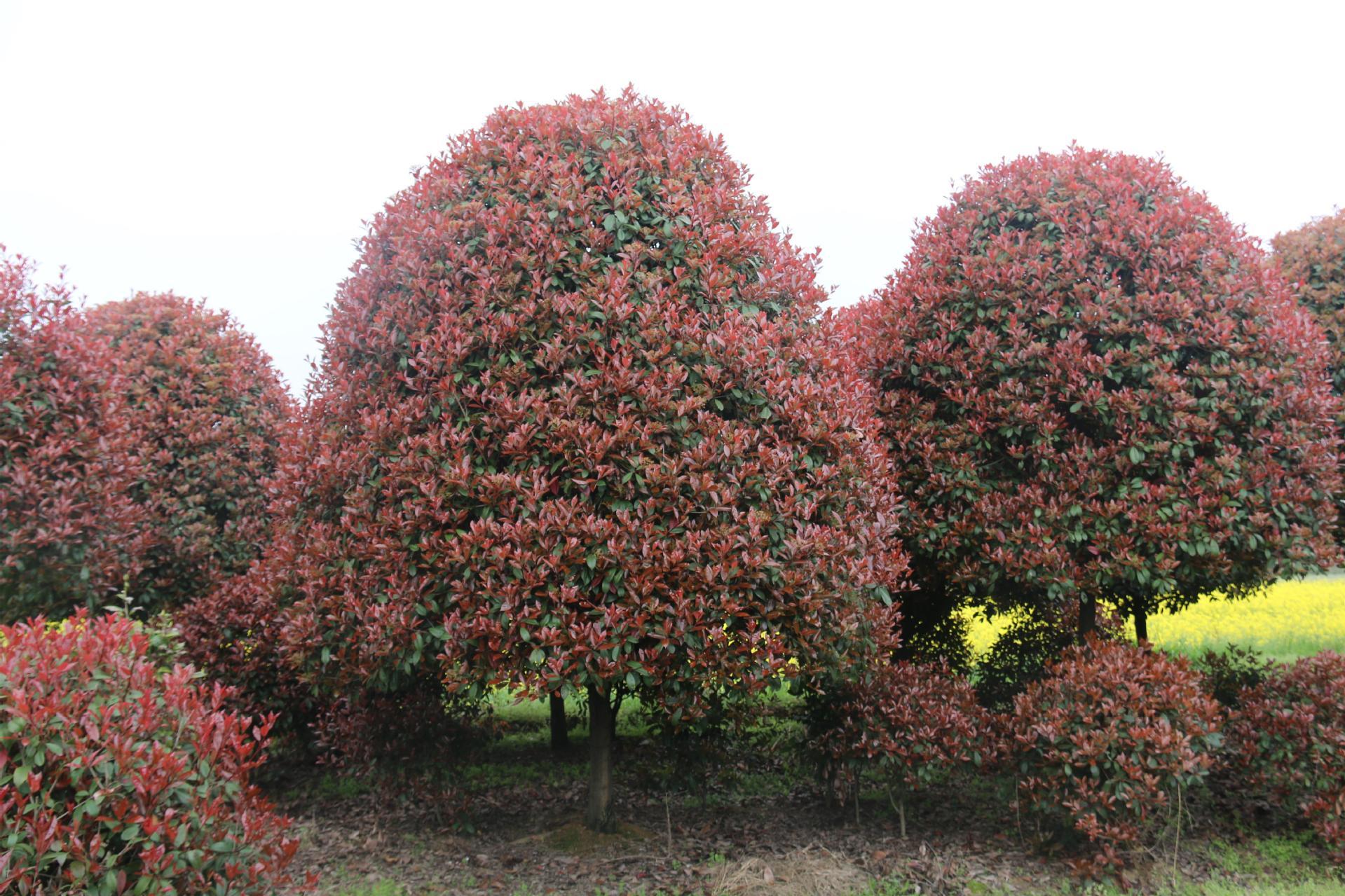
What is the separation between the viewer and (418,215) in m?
5.12

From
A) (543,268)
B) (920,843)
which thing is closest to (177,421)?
(543,268)

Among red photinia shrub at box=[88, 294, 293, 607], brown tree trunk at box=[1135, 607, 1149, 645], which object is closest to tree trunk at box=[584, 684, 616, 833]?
red photinia shrub at box=[88, 294, 293, 607]

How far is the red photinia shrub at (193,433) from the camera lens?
729 centimetres

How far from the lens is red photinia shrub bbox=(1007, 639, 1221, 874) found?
510 cm

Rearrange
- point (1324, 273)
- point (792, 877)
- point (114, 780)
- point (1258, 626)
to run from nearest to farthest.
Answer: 1. point (114, 780)
2. point (792, 877)
3. point (1324, 273)
4. point (1258, 626)

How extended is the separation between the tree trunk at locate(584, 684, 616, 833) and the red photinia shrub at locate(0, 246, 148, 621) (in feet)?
11.8

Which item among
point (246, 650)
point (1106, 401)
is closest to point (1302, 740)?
point (1106, 401)

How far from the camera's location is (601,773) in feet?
18.9

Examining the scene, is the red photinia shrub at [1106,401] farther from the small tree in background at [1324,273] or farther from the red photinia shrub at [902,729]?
the small tree in background at [1324,273]

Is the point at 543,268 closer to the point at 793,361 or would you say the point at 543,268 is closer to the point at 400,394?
the point at 400,394

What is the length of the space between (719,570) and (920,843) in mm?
2633

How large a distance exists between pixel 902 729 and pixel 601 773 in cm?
199

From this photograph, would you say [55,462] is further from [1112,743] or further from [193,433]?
[1112,743]

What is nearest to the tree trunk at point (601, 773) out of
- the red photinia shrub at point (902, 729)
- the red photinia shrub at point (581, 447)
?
the red photinia shrub at point (581, 447)
